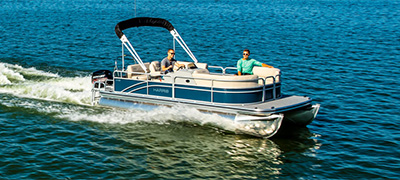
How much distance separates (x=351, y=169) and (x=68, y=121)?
8402 mm

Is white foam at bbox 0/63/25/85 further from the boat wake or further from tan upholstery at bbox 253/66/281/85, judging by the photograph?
tan upholstery at bbox 253/66/281/85

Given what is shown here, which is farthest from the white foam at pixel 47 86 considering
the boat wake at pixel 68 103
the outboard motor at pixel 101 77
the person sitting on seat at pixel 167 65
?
the person sitting on seat at pixel 167 65

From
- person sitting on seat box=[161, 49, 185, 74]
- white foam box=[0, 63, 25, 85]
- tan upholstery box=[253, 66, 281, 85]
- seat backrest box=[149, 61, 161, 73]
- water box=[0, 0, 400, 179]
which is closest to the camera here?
water box=[0, 0, 400, 179]

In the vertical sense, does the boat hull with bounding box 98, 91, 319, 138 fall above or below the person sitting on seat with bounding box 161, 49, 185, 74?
below

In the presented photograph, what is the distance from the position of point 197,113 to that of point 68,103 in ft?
17.0

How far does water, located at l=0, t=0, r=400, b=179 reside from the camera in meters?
11.5

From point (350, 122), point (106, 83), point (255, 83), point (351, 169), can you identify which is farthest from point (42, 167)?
point (350, 122)

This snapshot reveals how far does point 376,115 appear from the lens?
1566 cm

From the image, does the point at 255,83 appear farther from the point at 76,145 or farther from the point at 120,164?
the point at 76,145

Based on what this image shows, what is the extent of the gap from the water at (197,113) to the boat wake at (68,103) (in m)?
0.04

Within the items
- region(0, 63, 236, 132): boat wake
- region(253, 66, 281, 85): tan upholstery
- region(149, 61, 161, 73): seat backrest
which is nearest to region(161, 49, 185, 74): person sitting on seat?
region(149, 61, 161, 73): seat backrest

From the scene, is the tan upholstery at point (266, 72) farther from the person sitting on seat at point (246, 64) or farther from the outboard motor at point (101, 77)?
the outboard motor at point (101, 77)

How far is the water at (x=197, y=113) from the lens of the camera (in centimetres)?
1150

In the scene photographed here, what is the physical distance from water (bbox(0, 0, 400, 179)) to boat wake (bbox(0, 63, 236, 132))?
0.13 feet
